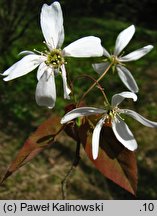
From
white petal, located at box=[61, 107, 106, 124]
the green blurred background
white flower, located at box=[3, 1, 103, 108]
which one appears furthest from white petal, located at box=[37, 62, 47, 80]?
the green blurred background

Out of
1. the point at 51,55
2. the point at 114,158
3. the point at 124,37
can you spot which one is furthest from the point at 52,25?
the point at 114,158

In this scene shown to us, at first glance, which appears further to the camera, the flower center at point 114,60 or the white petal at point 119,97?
the flower center at point 114,60

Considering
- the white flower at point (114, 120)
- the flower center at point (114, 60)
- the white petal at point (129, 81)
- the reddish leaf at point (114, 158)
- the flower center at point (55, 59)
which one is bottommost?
the reddish leaf at point (114, 158)

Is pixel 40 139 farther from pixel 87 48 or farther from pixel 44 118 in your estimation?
pixel 44 118

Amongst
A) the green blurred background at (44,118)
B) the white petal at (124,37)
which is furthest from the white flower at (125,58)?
the green blurred background at (44,118)

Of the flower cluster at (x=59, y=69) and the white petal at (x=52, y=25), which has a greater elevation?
the white petal at (x=52, y=25)

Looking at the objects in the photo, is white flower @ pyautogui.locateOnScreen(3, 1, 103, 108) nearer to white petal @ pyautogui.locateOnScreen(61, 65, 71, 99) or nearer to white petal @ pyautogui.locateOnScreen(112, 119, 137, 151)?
white petal @ pyautogui.locateOnScreen(61, 65, 71, 99)

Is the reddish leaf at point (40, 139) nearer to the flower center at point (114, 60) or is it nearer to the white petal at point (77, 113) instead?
the white petal at point (77, 113)

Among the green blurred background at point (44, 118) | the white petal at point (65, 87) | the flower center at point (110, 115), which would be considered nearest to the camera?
the white petal at point (65, 87)
